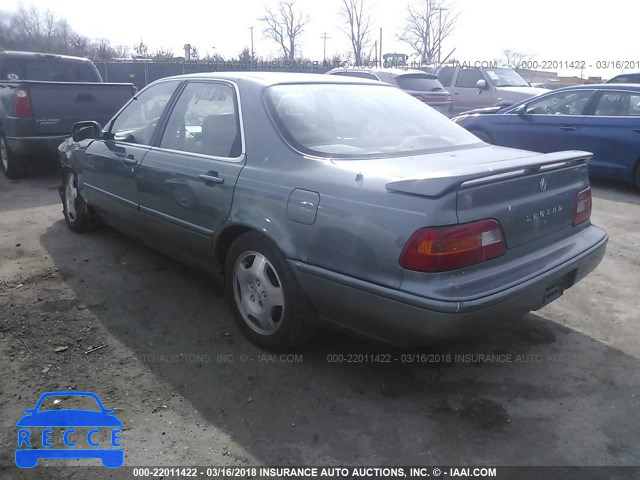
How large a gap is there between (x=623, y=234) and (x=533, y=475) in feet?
13.2

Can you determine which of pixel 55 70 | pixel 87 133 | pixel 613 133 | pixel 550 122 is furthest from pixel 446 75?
pixel 87 133

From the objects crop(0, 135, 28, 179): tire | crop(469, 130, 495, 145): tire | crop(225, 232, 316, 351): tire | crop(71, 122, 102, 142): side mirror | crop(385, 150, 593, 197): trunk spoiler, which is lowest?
crop(225, 232, 316, 351): tire

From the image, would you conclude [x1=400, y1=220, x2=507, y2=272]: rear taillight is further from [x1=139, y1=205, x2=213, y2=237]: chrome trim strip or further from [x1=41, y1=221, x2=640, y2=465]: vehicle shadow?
[x1=139, y1=205, x2=213, y2=237]: chrome trim strip

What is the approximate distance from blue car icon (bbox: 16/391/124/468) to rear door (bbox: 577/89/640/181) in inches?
277

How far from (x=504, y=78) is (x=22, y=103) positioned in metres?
11.2

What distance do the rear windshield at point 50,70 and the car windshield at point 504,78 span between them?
9.34m

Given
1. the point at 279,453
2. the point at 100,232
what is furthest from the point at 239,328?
the point at 100,232

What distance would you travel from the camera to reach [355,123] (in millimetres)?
3371

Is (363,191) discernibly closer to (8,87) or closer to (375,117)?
(375,117)

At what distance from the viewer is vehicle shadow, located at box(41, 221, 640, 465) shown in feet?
7.95

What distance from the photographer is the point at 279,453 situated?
94.2 inches

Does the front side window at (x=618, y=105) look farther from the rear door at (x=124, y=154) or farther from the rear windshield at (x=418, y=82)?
the rear door at (x=124, y=154)

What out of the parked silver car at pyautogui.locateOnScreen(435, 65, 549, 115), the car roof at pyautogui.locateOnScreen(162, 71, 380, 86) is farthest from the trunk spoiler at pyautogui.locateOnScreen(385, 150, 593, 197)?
the parked silver car at pyautogui.locateOnScreen(435, 65, 549, 115)

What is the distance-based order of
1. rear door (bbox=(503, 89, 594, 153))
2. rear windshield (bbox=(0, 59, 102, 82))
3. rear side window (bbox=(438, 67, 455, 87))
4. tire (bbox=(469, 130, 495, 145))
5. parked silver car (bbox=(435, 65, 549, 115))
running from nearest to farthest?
rear door (bbox=(503, 89, 594, 153)) → tire (bbox=(469, 130, 495, 145)) → rear windshield (bbox=(0, 59, 102, 82)) → parked silver car (bbox=(435, 65, 549, 115)) → rear side window (bbox=(438, 67, 455, 87))
